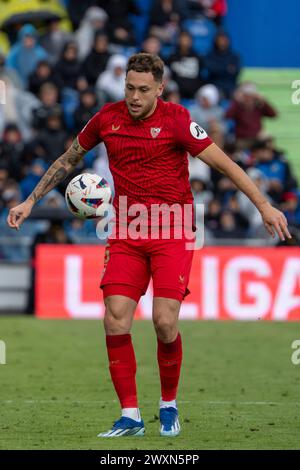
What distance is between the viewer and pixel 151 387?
34.8 ft

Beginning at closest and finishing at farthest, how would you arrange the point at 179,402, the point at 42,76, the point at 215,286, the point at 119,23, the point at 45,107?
the point at 179,402 < the point at 215,286 < the point at 45,107 < the point at 42,76 < the point at 119,23

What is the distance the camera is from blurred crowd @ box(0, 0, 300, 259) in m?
18.0

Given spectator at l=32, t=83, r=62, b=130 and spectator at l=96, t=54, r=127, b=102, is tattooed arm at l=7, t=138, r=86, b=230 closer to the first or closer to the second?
spectator at l=32, t=83, r=62, b=130

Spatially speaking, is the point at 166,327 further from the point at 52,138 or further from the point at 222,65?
the point at 222,65

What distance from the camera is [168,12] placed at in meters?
21.6

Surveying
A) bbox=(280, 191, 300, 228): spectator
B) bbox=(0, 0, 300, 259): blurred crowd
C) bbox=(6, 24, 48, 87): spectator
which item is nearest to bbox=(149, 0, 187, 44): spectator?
bbox=(0, 0, 300, 259): blurred crowd

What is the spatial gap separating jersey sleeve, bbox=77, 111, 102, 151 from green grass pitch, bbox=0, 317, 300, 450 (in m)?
1.86

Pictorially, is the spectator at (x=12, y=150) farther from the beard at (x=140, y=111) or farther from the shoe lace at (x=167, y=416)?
the shoe lace at (x=167, y=416)

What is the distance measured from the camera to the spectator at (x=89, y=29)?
2073cm

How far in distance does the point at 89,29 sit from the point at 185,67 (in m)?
1.78

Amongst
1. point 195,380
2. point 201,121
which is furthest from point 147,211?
point 201,121

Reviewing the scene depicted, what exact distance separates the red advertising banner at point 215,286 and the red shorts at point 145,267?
8.45 m

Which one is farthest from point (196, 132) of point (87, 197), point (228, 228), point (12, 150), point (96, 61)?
point (96, 61)
